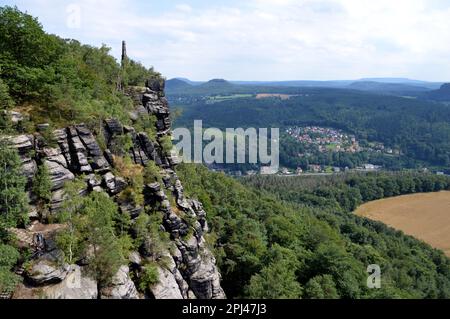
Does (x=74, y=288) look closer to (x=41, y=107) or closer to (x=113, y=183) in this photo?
(x=113, y=183)

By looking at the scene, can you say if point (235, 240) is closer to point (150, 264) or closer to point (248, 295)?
point (248, 295)

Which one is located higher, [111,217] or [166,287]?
[111,217]

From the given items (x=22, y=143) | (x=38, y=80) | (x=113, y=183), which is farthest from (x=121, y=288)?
(x=38, y=80)

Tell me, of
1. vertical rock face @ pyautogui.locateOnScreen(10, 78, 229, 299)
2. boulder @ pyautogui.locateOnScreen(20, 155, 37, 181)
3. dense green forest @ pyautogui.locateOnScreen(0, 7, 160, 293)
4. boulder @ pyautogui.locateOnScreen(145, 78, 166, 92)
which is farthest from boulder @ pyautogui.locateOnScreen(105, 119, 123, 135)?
boulder @ pyautogui.locateOnScreen(145, 78, 166, 92)

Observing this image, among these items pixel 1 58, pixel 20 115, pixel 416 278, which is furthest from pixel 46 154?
pixel 416 278

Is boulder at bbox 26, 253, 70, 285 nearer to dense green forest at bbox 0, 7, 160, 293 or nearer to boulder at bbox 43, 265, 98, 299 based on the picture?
boulder at bbox 43, 265, 98, 299

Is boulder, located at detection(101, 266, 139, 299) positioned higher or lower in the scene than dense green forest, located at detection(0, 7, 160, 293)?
lower
